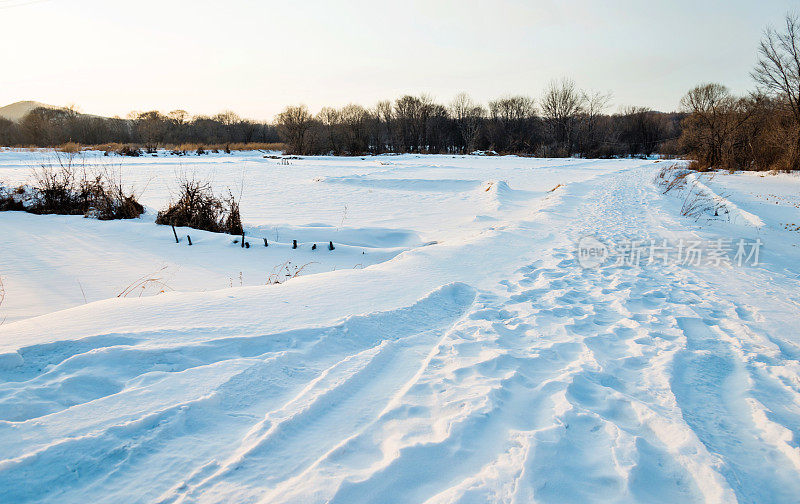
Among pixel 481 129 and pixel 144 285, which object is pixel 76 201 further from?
pixel 481 129

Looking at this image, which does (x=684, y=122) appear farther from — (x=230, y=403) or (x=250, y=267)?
(x=230, y=403)

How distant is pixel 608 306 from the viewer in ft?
11.6

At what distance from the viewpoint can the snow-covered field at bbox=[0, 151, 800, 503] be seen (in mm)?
1479

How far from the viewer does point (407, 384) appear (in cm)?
216

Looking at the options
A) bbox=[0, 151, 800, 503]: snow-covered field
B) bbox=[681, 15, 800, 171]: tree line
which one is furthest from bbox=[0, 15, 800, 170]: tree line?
bbox=[0, 151, 800, 503]: snow-covered field

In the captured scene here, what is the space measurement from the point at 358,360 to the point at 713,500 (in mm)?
1719

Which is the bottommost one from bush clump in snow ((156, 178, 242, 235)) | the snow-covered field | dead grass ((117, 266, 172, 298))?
dead grass ((117, 266, 172, 298))

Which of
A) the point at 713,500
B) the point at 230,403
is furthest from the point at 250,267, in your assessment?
the point at 713,500

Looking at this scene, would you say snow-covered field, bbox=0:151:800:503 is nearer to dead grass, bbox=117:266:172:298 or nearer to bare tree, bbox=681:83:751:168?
dead grass, bbox=117:266:172:298

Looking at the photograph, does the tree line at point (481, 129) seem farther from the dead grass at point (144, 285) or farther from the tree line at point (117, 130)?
the dead grass at point (144, 285)

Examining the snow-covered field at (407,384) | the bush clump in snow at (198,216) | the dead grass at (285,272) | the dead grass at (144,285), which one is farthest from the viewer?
the bush clump in snow at (198,216)

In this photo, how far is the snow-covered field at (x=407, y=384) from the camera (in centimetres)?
148

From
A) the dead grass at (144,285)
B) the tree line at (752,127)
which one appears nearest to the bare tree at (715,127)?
the tree line at (752,127)

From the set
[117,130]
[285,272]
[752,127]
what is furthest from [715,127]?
[117,130]
